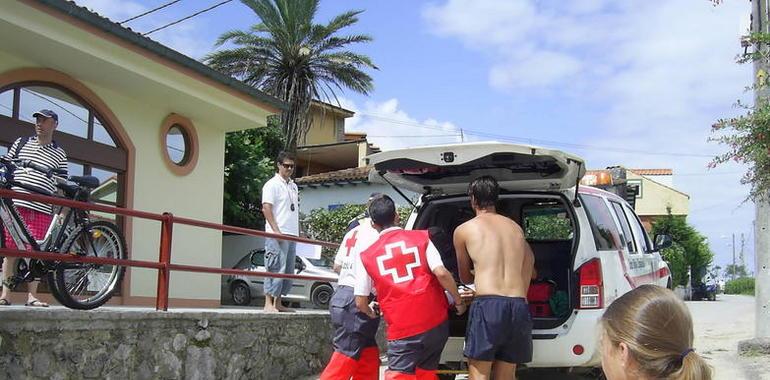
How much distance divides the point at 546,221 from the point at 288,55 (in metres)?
16.5

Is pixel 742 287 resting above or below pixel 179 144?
below

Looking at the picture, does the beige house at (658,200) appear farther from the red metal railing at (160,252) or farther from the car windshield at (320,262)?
the red metal railing at (160,252)

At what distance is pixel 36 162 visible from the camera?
5785 mm

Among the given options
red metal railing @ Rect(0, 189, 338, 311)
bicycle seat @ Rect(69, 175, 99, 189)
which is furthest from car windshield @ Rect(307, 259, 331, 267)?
bicycle seat @ Rect(69, 175, 99, 189)

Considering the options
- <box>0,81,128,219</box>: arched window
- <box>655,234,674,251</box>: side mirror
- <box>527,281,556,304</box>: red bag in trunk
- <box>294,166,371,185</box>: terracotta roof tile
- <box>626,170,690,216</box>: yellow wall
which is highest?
<box>626,170,690,216</box>: yellow wall

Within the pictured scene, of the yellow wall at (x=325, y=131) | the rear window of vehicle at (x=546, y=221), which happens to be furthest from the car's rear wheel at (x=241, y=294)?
the yellow wall at (x=325, y=131)

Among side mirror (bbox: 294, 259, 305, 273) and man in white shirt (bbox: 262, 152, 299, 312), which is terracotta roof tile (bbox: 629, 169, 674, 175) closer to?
side mirror (bbox: 294, 259, 305, 273)

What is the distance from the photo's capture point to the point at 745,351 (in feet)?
29.7

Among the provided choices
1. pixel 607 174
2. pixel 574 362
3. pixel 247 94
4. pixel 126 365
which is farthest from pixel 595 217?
pixel 247 94

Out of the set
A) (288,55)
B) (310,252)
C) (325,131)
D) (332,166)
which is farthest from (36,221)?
(325,131)

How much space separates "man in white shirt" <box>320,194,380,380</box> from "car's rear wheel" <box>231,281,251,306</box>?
405 inches

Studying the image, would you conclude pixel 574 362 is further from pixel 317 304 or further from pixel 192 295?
pixel 317 304

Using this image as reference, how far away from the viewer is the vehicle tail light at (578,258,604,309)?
535cm

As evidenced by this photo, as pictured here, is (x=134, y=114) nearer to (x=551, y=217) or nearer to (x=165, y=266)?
(x=165, y=266)
